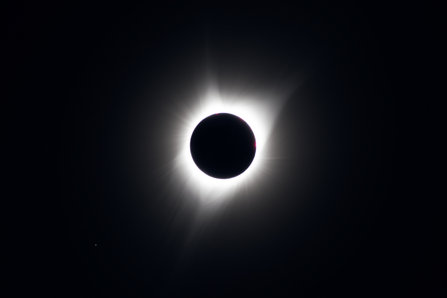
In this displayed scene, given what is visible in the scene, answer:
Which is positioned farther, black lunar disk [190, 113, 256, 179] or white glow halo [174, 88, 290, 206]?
Result: white glow halo [174, 88, 290, 206]

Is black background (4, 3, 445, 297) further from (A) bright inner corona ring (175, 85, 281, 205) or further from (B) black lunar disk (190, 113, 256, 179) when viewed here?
(B) black lunar disk (190, 113, 256, 179)

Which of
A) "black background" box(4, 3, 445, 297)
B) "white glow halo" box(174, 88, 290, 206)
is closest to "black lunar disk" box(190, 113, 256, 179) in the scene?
"white glow halo" box(174, 88, 290, 206)

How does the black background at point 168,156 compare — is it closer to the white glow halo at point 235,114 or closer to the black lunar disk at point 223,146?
the white glow halo at point 235,114

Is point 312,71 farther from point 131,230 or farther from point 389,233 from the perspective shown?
point 131,230

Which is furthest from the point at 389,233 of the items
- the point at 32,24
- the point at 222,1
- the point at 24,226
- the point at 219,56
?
the point at 32,24

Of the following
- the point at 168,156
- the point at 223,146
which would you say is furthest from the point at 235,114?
the point at 168,156
